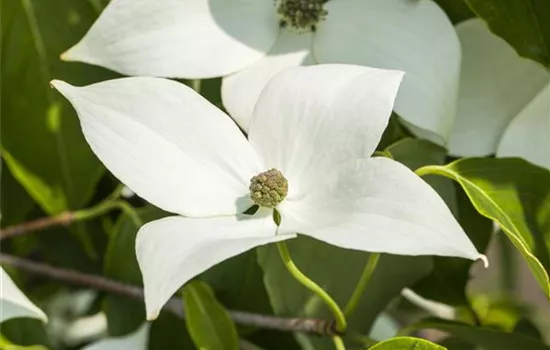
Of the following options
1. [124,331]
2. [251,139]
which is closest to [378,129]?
[251,139]

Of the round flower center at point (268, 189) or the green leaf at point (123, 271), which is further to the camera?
the green leaf at point (123, 271)

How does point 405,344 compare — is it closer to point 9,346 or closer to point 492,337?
point 492,337

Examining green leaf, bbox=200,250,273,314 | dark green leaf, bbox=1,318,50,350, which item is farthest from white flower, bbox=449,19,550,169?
dark green leaf, bbox=1,318,50,350

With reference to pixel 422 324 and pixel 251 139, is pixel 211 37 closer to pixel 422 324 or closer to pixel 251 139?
pixel 251 139

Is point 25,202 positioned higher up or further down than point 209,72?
further down

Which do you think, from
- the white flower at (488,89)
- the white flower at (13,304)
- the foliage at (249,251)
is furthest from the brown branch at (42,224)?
the white flower at (488,89)

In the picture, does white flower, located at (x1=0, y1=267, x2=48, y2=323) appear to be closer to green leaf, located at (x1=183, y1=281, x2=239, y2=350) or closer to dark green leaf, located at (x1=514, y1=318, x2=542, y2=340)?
green leaf, located at (x1=183, y1=281, x2=239, y2=350)

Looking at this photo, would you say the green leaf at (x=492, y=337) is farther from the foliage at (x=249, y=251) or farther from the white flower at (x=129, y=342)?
the white flower at (x=129, y=342)
